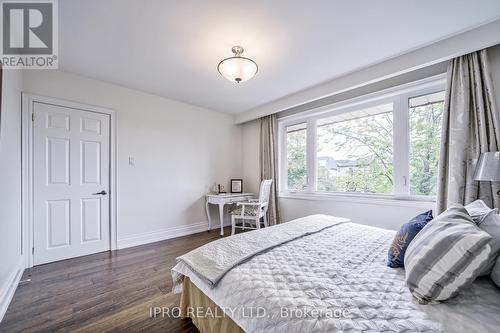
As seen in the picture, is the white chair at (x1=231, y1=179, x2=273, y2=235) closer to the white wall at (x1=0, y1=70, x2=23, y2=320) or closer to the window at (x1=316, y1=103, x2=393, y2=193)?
the window at (x1=316, y1=103, x2=393, y2=193)

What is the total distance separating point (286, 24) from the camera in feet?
5.87

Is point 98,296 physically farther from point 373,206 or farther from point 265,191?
point 373,206

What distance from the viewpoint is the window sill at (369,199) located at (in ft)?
7.77

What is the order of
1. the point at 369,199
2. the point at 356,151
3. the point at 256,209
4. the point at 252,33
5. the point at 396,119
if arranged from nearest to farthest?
the point at 252,33 → the point at 396,119 → the point at 369,199 → the point at 356,151 → the point at 256,209

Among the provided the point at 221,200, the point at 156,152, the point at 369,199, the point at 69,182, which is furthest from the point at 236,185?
the point at 69,182

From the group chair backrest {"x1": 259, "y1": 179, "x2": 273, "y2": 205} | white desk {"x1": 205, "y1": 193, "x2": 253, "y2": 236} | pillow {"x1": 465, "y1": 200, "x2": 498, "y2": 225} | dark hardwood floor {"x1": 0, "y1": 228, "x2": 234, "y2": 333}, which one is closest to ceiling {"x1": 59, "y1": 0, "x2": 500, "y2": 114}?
pillow {"x1": 465, "y1": 200, "x2": 498, "y2": 225}

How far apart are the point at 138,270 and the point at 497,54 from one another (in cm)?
428

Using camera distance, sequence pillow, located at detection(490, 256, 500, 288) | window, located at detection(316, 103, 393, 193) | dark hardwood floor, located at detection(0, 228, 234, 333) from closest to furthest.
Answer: pillow, located at detection(490, 256, 500, 288)
dark hardwood floor, located at detection(0, 228, 234, 333)
window, located at detection(316, 103, 393, 193)

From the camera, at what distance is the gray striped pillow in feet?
2.75

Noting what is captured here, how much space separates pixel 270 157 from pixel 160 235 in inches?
92.9

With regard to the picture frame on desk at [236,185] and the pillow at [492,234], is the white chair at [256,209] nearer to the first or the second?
the picture frame on desk at [236,185]

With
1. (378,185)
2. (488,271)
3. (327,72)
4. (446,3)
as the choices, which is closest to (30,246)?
(488,271)

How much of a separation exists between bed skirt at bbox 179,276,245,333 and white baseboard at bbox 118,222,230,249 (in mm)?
2002

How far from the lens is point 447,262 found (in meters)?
0.87
